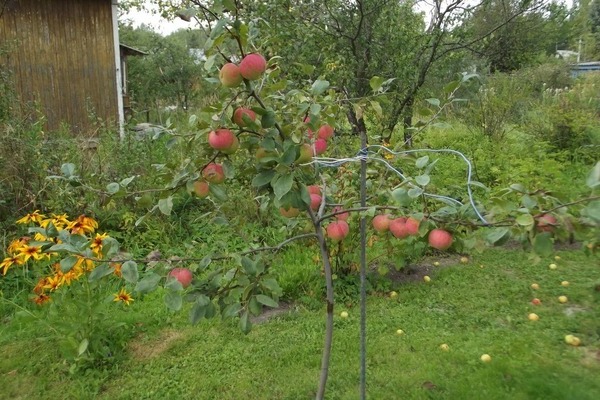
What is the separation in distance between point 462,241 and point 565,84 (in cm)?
1713

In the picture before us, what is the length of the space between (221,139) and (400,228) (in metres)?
0.60

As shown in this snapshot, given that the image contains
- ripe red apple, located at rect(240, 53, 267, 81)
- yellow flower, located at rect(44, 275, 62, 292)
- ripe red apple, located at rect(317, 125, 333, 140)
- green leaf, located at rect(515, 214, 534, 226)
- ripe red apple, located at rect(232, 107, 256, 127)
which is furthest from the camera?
yellow flower, located at rect(44, 275, 62, 292)

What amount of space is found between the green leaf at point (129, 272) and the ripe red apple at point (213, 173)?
1.07 feet

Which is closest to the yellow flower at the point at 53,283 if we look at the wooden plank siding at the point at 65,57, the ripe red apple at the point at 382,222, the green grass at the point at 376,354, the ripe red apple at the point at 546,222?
the green grass at the point at 376,354

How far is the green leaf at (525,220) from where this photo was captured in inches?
47.4

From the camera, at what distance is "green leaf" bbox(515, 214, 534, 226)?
1205mm

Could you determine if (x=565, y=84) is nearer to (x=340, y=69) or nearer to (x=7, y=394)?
(x=340, y=69)

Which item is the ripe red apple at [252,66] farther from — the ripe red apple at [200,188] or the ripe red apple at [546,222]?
the ripe red apple at [546,222]

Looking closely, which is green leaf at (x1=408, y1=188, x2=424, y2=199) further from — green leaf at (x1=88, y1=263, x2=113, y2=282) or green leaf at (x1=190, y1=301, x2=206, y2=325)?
green leaf at (x1=88, y1=263, x2=113, y2=282)

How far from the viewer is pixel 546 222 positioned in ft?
4.07

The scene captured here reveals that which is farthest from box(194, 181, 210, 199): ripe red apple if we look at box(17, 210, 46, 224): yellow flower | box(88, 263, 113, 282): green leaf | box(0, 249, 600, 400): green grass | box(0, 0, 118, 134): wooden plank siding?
box(0, 0, 118, 134): wooden plank siding

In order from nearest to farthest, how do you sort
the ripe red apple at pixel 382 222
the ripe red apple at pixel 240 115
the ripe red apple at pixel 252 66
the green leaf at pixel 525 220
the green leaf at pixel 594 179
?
the green leaf at pixel 594 179 < the green leaf at pixel 525 220 < the ripe red apple at pixel 252 66 < the ripe red apple at pixel 240 115 < the ripe red apple at pixel 382 222

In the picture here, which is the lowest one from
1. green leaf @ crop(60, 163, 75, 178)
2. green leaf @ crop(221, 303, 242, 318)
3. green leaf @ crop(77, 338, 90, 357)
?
Result: green leaf @ crop(77, 338, 90, 357)

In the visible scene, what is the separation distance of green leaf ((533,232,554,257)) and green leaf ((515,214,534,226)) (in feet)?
0.14
